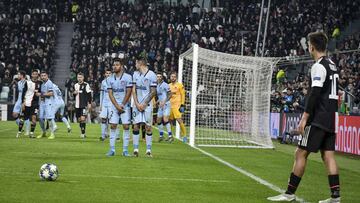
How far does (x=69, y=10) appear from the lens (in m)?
55.8

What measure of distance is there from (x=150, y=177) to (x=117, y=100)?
5098mm

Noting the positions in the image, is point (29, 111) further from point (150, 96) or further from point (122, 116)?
point (150, 96)

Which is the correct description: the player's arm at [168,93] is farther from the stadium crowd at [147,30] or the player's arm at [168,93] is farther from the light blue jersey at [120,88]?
the stadium crowd at [147,30]

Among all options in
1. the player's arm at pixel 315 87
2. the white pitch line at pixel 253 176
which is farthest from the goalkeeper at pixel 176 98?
the player's arm at pixel 315 87

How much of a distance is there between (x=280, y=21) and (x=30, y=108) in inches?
1051

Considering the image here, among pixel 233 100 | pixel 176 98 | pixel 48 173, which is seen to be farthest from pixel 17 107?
pixel 48 173

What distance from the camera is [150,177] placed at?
13094 millimetres

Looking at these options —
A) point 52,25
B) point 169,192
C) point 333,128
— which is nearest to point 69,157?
point 169,192

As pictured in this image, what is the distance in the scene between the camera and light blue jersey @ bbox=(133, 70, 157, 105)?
1773 cm

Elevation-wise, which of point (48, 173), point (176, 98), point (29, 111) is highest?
point (176, 98)

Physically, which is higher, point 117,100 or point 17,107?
point 117,100

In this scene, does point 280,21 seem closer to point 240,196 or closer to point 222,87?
point 222,87

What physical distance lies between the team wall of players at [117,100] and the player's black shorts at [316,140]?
7.83 metres

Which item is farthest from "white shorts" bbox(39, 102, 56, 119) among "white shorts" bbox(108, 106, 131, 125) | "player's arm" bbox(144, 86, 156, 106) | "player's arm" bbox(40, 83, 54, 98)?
"player's arm" bbox(144, 86, 156, 106)
